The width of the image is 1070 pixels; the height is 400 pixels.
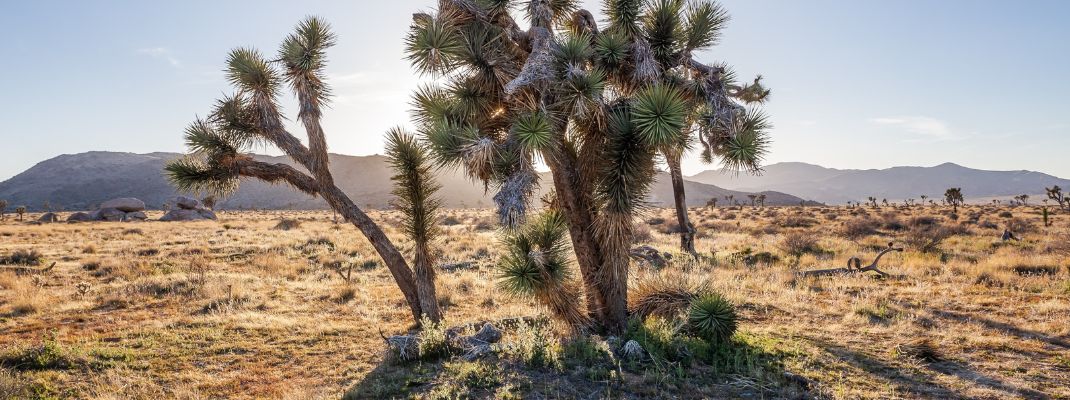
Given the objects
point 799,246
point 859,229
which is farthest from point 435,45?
point 859,229

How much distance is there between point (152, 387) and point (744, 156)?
7.79 meters

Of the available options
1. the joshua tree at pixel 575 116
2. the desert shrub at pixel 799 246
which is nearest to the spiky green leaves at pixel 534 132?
the joshua tree at pixel 575 116

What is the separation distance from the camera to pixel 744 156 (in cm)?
649

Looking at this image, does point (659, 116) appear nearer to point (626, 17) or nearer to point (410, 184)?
point (626, 17)

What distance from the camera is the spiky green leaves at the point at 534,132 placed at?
19.6 feet

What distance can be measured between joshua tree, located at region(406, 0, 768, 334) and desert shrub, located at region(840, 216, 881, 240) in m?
20.1

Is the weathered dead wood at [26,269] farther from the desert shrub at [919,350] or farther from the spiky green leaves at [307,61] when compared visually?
the desert shrub at [919,350]

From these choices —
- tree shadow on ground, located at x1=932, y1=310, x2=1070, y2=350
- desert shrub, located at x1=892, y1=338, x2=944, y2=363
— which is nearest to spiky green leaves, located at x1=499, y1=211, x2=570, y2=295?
desert shrub, located at x1=892, y1=338, x2=944, y2=363

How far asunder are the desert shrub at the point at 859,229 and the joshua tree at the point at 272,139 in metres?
22.0

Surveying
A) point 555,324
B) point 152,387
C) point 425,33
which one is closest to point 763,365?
point 555,324

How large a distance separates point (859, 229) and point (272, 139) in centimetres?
2688

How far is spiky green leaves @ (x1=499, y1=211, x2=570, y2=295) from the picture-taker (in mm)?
6980

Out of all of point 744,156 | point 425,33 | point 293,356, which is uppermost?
point 425,33

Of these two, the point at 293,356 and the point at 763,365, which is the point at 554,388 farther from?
the point at 293,356
